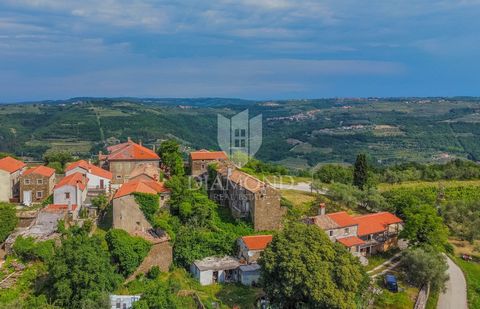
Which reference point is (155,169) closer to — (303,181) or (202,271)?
(202,271)

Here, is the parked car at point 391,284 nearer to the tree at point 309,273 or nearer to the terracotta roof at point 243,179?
the tree at point 309,273

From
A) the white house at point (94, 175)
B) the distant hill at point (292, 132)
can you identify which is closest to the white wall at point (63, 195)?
the white house at point (94, 175)

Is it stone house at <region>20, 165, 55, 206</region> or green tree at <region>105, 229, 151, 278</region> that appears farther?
stone house at <region>20, 165, 55, 206</region>

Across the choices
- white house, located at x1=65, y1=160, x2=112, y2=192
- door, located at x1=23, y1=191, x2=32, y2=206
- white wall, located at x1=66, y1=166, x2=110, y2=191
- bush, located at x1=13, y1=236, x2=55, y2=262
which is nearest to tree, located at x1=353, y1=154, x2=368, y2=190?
white house, located at x1=65, y1=160, x2=112, y2=192

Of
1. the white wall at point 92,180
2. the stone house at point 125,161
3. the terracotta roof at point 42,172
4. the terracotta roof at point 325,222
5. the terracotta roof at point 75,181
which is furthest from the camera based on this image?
the stone house at point 125,161

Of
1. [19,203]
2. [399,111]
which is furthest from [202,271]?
[399,111]

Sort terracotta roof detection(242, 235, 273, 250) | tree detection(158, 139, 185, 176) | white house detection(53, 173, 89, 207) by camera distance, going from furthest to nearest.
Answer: tree detection(158, 139, 185, 176) < white house detection(53, 173, 89, 207) < terracotta roof detection(242, 235, 273, 250)

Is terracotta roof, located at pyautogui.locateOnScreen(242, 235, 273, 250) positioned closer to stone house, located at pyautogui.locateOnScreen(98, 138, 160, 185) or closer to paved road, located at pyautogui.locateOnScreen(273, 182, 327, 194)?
stone house, located at pyautogui.locateOnScreen(98, 138, 160, 185)
